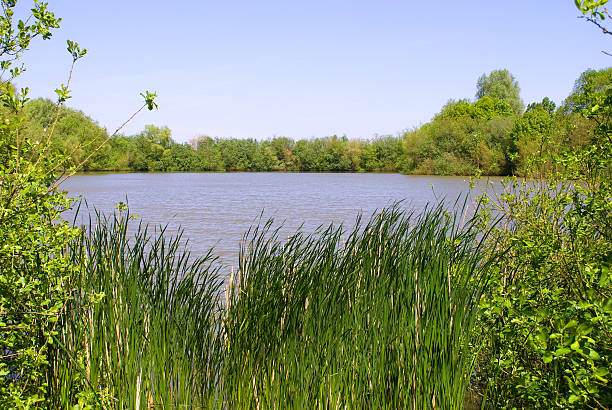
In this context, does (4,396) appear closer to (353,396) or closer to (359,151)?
(353,396)

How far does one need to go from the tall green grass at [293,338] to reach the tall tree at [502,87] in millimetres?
81427

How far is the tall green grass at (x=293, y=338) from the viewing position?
2.94 meters

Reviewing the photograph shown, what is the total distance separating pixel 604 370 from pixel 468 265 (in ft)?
4.22

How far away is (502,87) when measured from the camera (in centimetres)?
8038

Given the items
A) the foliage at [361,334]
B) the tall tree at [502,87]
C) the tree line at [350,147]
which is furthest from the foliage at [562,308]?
the tall tree at [502,87]

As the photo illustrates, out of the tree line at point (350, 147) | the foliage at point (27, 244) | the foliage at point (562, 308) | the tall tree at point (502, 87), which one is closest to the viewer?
the foliage at point (562, 308)

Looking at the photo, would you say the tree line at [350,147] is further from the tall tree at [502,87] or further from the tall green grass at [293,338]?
the tall green grass at [293,338]

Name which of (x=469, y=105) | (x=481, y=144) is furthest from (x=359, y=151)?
(x=481, y=144)

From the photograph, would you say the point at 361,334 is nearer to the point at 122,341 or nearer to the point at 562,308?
the point at 562,308

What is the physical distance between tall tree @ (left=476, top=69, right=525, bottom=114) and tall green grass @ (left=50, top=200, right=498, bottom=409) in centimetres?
8143

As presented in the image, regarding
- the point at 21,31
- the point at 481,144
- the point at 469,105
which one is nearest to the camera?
the point at 21,31

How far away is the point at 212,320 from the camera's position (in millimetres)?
3926

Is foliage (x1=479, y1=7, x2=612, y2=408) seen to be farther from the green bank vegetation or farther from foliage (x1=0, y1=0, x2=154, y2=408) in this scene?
foliage (x1=0, y1=0, x2=154, y2=408)

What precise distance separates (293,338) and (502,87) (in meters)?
84.6
